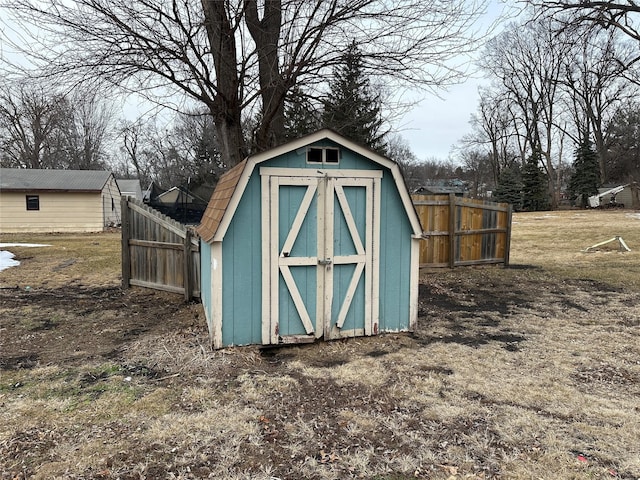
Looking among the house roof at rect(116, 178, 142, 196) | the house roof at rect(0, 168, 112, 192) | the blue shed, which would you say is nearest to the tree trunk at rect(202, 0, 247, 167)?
the blue shed

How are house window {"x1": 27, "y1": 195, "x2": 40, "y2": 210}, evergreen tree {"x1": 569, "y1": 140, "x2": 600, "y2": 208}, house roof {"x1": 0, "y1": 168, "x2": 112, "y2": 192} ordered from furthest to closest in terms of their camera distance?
evergreen tree {"x1": 569, "y1": 140, "x2": 600, "y2": 208}, house window {"x1": 27, "y1": 195, "x2": 40, "y2": 210}, house roof {"x1": 0, "y1": 168, "x2": 112, "y2": 192}

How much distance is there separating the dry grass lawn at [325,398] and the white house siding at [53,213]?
55.8 ft

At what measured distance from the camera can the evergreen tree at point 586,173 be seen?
3775 cm

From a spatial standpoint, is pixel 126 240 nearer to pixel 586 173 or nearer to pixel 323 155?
pixel 323 155

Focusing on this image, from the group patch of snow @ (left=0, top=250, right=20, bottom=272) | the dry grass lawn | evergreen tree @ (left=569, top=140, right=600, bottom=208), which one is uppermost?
evergreen tree @ (left=569, top=140, right=600, bottom=208)

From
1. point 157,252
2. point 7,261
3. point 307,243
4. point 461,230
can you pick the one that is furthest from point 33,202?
point 307,243

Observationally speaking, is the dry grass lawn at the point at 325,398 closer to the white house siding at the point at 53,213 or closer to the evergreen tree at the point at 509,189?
the white house siding at the point at 53,213

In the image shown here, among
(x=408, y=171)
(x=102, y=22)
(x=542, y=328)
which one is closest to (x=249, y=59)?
(x=102, y=22)

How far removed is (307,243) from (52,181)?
22400 mm

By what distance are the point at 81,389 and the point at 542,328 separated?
522 cm

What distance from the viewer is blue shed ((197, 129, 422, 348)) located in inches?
173

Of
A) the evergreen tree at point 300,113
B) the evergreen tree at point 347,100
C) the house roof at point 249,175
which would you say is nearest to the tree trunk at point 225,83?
the evergreen tree at point 300,113

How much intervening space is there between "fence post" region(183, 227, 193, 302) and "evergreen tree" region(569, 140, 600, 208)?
132 feet

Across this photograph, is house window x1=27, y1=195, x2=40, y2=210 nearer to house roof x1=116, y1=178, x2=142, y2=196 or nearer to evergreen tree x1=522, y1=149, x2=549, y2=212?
house roof x1=116, y1=178, x2=142, y2=196
